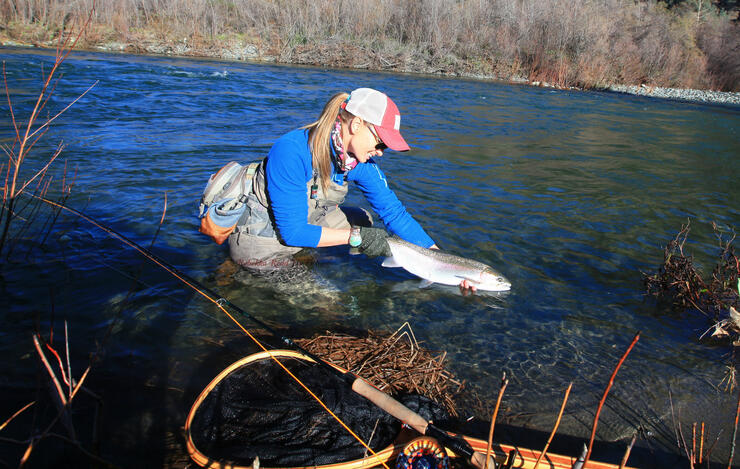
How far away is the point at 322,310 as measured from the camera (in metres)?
4.21

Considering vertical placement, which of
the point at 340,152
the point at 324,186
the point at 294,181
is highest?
the point at 340,152

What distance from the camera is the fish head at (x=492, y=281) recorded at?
4.39 meters

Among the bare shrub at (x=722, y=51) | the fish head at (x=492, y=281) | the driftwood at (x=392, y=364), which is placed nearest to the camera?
the driftwood at (x=392, y=364)

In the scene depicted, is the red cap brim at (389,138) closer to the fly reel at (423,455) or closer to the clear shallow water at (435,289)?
the clear shallow water at (435,289)

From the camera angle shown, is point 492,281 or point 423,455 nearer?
point 423,455

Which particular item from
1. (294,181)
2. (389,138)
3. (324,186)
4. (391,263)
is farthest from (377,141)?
(391,263)

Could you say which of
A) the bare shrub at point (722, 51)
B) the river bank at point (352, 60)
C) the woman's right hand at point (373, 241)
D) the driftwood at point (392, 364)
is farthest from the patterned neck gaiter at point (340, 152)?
the bare shrub at point (722, 51)

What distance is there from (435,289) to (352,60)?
76.3ft

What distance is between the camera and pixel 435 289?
4.67 metres

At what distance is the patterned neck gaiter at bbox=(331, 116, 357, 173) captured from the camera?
12.1 feet

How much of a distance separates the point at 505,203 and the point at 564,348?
378 cm

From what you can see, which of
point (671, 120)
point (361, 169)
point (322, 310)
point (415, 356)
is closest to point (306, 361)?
point (415, 356)

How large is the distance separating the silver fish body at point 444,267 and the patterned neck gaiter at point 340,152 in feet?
2.86

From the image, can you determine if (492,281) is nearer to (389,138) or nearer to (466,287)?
(466,287)
